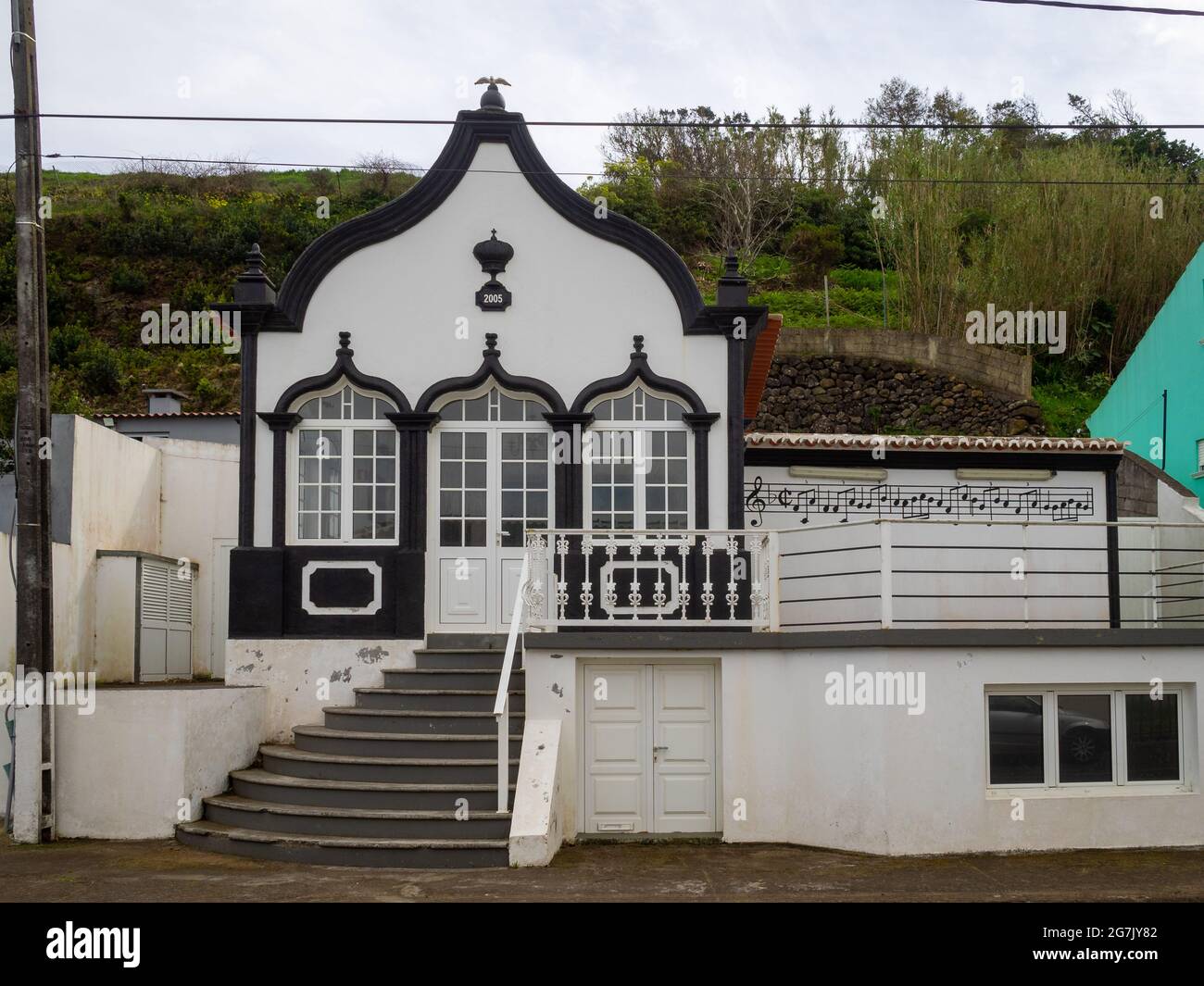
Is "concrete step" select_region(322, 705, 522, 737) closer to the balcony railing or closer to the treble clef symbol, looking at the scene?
the balcony railing

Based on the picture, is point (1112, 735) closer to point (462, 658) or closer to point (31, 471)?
point (462, 658)

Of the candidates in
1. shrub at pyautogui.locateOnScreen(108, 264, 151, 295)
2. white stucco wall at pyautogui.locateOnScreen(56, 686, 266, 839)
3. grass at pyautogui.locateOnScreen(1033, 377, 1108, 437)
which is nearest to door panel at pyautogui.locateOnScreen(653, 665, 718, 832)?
white stucco wall at pyautogui.locateOnScreen(56, 686, 266, 839)

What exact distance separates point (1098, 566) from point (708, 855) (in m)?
6.75

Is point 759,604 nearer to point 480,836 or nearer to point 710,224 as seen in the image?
point 480,836

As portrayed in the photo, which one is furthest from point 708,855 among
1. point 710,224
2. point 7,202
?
point 7,202

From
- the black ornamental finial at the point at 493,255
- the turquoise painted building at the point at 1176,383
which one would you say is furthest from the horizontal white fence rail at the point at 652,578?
the turquoise painted building at the point at 1176,383

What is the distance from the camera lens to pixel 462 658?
42.8 ft

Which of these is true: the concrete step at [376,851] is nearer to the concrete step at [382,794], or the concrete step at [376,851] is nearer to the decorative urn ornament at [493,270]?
the concrete step at [382,794]

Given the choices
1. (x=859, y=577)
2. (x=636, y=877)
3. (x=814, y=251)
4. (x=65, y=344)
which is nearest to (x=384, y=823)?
(x=636, y=877)

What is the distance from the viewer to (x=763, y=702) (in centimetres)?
1161

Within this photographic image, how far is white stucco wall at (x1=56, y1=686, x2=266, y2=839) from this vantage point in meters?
11.5

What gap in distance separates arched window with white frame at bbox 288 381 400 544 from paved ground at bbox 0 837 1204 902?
375cm

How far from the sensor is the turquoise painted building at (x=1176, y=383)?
765 inches

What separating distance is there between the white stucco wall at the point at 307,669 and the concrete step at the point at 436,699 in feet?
1.83
